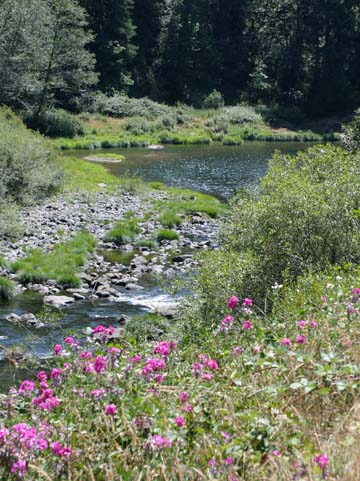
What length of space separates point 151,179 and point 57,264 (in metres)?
18.5

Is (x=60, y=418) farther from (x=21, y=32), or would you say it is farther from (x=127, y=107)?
(x=127, y=107)

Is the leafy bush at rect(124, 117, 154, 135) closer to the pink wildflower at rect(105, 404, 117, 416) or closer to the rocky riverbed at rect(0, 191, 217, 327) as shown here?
the rocky riverbed at rect(0, 191, 217, 327)

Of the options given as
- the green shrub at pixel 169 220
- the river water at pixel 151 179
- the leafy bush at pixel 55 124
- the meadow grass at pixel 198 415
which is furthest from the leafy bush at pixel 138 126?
the meadow grass at pixel 198 415

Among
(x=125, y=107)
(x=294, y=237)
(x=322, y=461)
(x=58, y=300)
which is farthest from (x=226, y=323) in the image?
(x=125, y=107)

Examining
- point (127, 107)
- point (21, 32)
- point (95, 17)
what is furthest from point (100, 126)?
point (95, 17)

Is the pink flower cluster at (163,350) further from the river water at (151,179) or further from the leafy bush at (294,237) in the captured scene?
the leafy bush at (294,237)

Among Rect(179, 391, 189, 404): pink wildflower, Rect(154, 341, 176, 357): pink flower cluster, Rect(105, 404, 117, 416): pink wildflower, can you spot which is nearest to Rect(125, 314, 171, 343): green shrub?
Rect(154, 341, 176, 357): pink flower cluster

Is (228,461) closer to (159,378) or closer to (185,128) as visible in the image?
(159,378)

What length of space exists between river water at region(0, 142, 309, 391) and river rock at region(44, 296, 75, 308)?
0.61ft

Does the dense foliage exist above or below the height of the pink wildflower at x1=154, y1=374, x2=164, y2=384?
above

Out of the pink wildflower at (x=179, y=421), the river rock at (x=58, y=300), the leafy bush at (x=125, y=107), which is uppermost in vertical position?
the leafy bush at (x=125, y=107)

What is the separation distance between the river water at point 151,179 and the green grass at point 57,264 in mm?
880

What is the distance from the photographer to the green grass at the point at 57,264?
16.3 meters

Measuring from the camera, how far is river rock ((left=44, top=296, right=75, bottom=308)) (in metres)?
14.7
